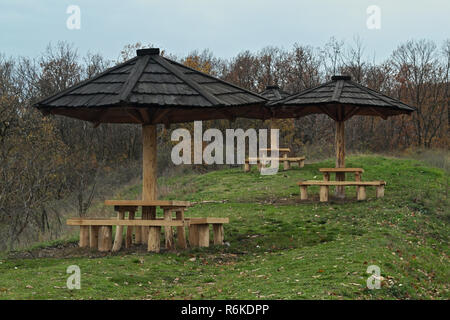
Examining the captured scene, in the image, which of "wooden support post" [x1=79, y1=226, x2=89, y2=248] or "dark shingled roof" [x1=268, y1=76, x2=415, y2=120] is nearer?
"wooden support post" [x1=79, y1=226, x2=89, y2=248]

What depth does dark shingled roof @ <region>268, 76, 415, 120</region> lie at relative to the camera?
1446cm

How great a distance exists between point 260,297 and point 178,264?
2808 millimetres

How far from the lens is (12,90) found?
2528 cm

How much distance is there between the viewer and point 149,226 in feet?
32.9

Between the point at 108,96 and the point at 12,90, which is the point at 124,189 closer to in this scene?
the point at 12,90

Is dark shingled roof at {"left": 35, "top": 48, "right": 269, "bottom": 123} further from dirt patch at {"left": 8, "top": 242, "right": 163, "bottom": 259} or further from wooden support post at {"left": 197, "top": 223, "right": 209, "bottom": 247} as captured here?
dirt patch at {"left": 8, "top": 242, "right": 163, "bottom": 259}

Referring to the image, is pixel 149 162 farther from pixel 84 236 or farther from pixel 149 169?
pixel 84 236

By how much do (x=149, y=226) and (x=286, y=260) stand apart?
243 cm

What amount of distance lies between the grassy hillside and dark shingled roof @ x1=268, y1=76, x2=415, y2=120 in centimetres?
224

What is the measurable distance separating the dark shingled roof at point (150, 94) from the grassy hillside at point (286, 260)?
243cm

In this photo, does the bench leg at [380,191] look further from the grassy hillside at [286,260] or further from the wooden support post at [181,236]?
the wooden support post at [181,236]
